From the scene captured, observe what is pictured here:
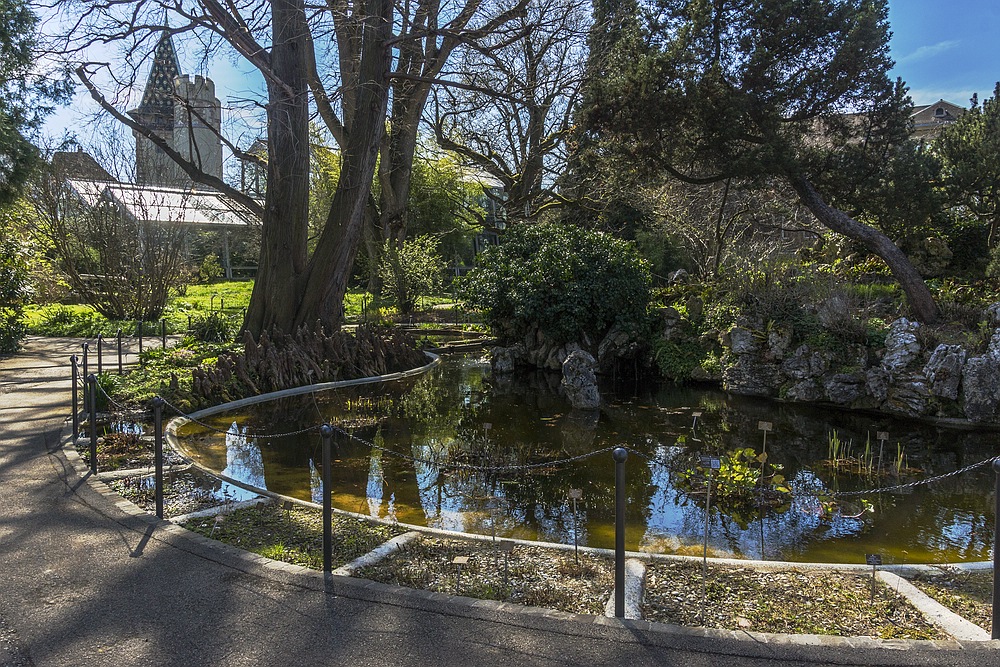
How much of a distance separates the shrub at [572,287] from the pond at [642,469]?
275cm

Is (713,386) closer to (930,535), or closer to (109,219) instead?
(930,535)

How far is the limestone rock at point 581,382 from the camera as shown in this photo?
1252 centimetres

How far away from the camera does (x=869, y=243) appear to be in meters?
14.6

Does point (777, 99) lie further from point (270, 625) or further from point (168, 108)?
point (168, 108)

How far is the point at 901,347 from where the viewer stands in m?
12.0

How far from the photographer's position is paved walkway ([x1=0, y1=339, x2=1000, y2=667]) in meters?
3.86

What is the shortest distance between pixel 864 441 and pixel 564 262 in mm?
7582

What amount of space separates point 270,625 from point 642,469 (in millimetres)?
5319

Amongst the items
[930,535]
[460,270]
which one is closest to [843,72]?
[930,535]

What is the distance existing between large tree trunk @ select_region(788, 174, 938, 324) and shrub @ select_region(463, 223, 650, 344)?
374cm

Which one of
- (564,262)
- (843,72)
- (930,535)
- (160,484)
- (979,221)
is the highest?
(843,72)

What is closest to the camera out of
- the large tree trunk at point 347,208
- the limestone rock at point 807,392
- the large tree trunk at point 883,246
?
the limestone rock at point 807,392

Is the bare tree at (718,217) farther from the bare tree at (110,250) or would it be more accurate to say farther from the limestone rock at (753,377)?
the bare tree at (110,250)

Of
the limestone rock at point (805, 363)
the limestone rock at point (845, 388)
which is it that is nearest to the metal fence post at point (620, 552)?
Result: the limestone rock at point (845, 388)
